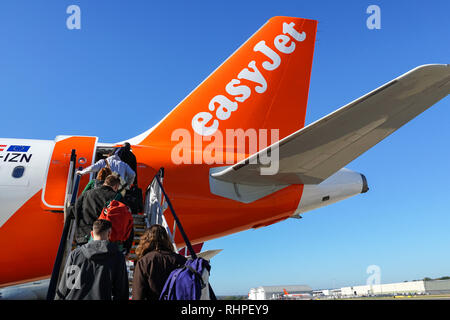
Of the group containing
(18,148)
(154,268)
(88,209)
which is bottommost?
(154,268)

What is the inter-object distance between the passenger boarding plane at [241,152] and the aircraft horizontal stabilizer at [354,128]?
0.02 m

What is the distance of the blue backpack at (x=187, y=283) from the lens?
2.54 meters

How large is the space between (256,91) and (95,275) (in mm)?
7489

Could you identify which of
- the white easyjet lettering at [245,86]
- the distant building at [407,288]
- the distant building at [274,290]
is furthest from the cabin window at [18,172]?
the distant building at [407,288]

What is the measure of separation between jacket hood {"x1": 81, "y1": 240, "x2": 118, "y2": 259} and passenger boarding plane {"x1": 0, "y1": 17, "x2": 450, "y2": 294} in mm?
3778

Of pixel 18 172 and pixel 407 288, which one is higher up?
pixel 18 172

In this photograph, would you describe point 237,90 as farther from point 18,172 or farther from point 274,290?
point 274,290

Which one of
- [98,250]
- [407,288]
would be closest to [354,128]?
[98,250]

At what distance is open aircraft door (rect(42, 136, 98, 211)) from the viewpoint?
7410 millimetres

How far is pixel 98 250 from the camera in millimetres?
2902

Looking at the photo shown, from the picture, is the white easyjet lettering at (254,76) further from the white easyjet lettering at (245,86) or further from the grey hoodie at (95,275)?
the grey hoodie at (95,275)

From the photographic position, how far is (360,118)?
226 inches
